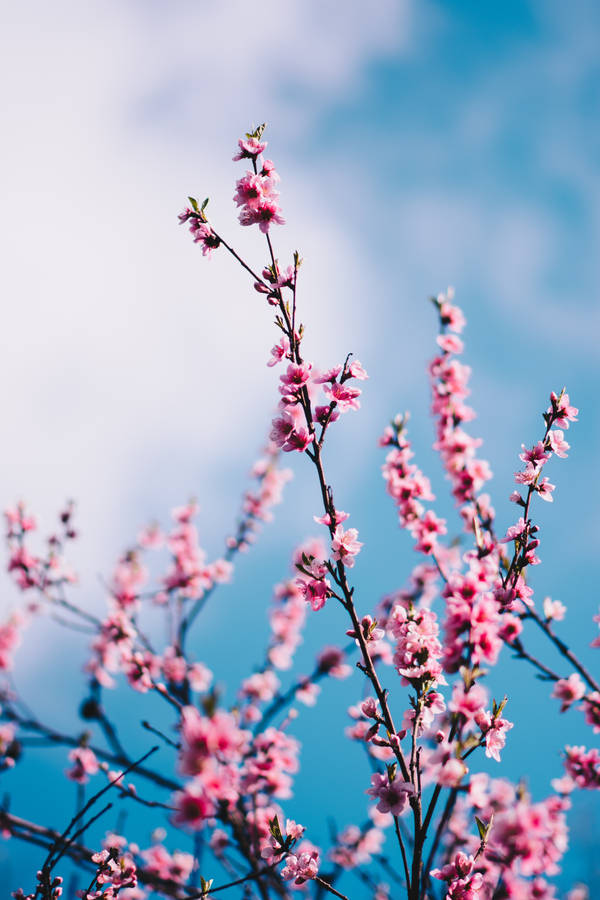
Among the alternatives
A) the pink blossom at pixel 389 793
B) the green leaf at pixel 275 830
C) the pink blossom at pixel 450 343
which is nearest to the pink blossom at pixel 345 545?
the pink blossom at pixel 389 793

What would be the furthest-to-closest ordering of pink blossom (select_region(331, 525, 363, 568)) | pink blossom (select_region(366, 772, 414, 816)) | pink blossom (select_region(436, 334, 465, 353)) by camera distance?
pink blossom (select_region(436, 334, 465, 353))
pink blossom (select_region(331, 525, 363, 568))
pink blossom (select_region(366, 772, 414, 816))

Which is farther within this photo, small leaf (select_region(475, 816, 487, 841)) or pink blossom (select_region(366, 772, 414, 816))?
small leaf (select_region(475, 816, 487, 841))

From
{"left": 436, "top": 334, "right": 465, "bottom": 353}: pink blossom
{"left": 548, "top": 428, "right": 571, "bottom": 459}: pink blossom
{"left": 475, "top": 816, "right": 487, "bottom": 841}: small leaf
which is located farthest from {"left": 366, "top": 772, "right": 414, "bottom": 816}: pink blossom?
{"left": 436, "top": 334, "right": 465, "bottom": 353}: pink blossom

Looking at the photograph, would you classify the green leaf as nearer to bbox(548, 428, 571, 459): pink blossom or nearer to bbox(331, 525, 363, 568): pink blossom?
bbox(331, 525, 363, 568): pink blossom

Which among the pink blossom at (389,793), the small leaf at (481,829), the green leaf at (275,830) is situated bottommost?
the green leaf at (275,830)

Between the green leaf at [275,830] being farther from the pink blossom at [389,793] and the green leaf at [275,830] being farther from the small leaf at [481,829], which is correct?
the small leaf at [481,829]

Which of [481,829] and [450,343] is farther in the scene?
[450,343]

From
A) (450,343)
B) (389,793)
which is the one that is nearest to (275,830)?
(389,793)

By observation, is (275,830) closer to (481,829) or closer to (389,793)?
(389,793)

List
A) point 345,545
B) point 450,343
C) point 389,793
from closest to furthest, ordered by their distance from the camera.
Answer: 1. point 389,793
2. point 345,545
3. point 450,343

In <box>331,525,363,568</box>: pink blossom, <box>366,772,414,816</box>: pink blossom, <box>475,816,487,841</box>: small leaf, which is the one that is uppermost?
<box>331,525,363,568</box>: pink blossom

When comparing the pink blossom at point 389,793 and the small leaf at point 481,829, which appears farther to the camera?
the small leaf at point 481,829

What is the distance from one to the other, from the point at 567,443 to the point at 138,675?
4604 mm

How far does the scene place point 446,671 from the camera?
8.68 ft
